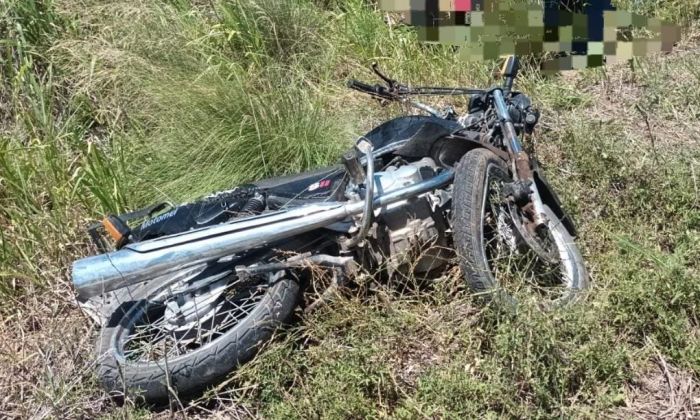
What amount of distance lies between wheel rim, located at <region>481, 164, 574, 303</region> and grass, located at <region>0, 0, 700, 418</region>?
6.1 inches

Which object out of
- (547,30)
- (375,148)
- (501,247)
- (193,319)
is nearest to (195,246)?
(193,319)

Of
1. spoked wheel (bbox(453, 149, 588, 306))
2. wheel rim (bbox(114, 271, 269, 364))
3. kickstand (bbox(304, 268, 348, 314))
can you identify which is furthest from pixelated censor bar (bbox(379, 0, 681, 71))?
wheel rim (bbox(114, 271, 269, 364))

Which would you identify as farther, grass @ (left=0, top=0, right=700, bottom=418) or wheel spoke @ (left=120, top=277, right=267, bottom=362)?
wheel spoke @ (left=120, top=277, right=267, bottom=362)

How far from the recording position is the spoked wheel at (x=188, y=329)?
109 inches

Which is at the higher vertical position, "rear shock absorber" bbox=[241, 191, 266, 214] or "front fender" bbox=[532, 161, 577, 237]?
"rear shock absorber" bbox=[241, 191, 266, 214]

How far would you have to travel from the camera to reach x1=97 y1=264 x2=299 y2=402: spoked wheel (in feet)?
9.06

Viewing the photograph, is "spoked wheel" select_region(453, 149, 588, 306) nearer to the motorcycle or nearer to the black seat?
the motorcycle

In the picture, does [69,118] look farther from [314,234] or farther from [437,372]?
[437,372]

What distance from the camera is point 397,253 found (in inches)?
120

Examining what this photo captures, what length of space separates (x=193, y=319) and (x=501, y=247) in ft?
4.36

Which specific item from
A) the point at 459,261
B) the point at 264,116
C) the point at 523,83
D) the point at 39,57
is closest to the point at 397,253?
the point at 459,261

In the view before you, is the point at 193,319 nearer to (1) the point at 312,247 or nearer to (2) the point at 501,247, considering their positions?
(1) the point at 312,247

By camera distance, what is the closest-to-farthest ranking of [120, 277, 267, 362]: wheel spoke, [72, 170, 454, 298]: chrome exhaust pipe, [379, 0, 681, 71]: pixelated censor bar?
[72, 170, 454, 298]: chrome exhaust pipe
[120, 277, 267, 362]: wheel spoke
[379, 0, 681, 71]: pixelated censor bar

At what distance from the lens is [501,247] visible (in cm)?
305
